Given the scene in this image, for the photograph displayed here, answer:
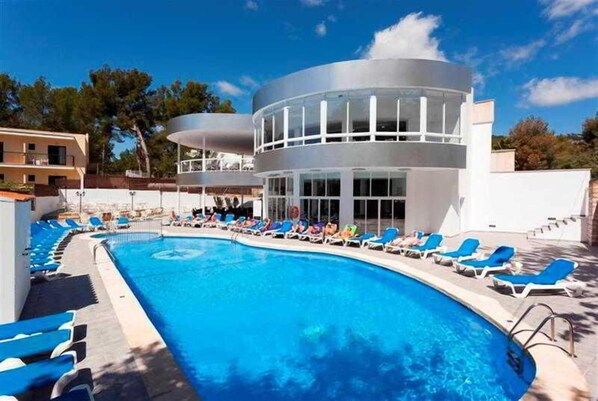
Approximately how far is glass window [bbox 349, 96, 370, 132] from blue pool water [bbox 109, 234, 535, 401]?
23.4 ft

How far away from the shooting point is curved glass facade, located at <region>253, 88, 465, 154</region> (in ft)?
51.1

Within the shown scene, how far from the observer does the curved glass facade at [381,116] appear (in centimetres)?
1559

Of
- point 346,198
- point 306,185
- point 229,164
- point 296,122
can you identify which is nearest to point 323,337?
point 346,198

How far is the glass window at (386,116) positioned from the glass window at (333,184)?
143 inches

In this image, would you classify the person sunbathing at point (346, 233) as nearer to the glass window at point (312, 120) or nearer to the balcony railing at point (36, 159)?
the glass window at point (312, 120)

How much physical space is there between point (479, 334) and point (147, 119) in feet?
149

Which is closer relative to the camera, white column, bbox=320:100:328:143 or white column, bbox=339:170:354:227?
white column, bbox=320:100:328:143

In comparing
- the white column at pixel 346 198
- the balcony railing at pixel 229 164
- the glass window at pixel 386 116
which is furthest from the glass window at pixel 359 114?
the balcony railing at pixel 229 164

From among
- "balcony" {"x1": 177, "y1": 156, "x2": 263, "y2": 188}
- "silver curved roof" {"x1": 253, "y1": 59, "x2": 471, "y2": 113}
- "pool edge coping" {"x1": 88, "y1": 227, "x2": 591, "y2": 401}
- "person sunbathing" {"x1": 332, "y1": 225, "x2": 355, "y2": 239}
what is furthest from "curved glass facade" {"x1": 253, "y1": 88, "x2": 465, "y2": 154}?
"balcony" {"x1": 177, "y1": 156, "x2": 263, "y2": 188}

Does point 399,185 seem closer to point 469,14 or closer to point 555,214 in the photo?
point 555,214

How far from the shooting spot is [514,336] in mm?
6074

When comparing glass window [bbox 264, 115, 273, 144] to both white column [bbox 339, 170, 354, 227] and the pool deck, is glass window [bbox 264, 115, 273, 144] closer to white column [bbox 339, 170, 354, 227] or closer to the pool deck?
white column [bbox 339, 170, 354, 227]

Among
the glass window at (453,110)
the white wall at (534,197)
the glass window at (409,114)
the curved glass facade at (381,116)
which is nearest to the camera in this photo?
the curved glass facade at (381,116)

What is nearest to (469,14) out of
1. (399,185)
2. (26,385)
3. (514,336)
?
(399,185)
